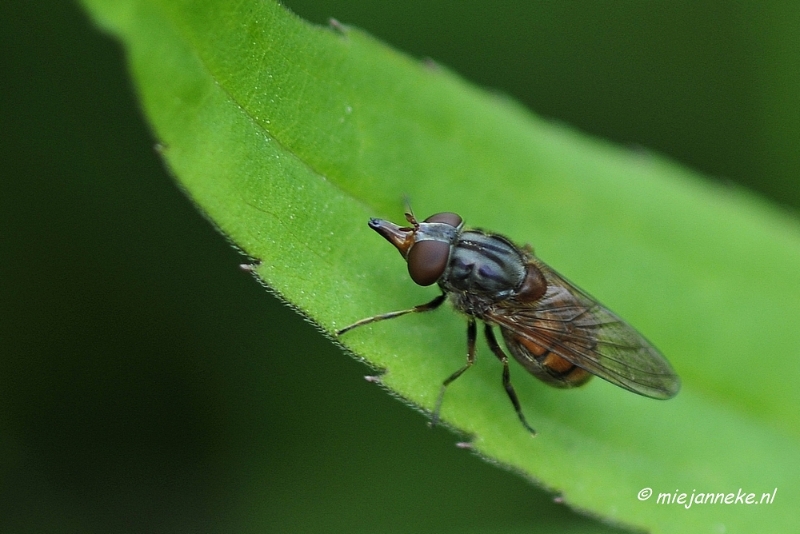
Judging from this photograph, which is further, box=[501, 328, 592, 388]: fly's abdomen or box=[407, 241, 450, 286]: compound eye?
box=[501, 328, 592, 388]: fly's abdomen

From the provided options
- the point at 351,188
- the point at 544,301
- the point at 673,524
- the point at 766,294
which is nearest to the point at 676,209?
the point at 766,294

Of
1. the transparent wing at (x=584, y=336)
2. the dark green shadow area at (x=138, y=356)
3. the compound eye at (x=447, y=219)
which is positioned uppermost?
the compound eye at (x=447, y=219)

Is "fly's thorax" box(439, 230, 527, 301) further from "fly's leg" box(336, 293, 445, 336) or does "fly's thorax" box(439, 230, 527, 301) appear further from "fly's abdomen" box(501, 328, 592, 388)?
"fly's abdomen" box(501, 328, 592, 388)

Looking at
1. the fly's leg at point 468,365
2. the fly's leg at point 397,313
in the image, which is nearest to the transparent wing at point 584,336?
the fly's leg at point 468,365

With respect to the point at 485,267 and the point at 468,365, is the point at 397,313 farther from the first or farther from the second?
the point at 485,267

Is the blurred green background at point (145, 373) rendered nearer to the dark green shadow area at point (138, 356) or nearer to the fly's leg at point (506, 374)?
the dark green shadow area at point (138, 356)

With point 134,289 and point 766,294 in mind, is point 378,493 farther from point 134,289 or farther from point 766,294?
point 766,294

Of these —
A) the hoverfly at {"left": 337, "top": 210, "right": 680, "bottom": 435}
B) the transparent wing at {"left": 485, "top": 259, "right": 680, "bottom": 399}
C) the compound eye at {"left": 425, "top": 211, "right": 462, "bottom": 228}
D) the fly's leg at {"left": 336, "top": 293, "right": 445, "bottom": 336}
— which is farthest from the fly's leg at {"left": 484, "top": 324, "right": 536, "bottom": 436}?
the compound eye at {"left": 425, "top": 211, "right": 462, "bottom": 228}
